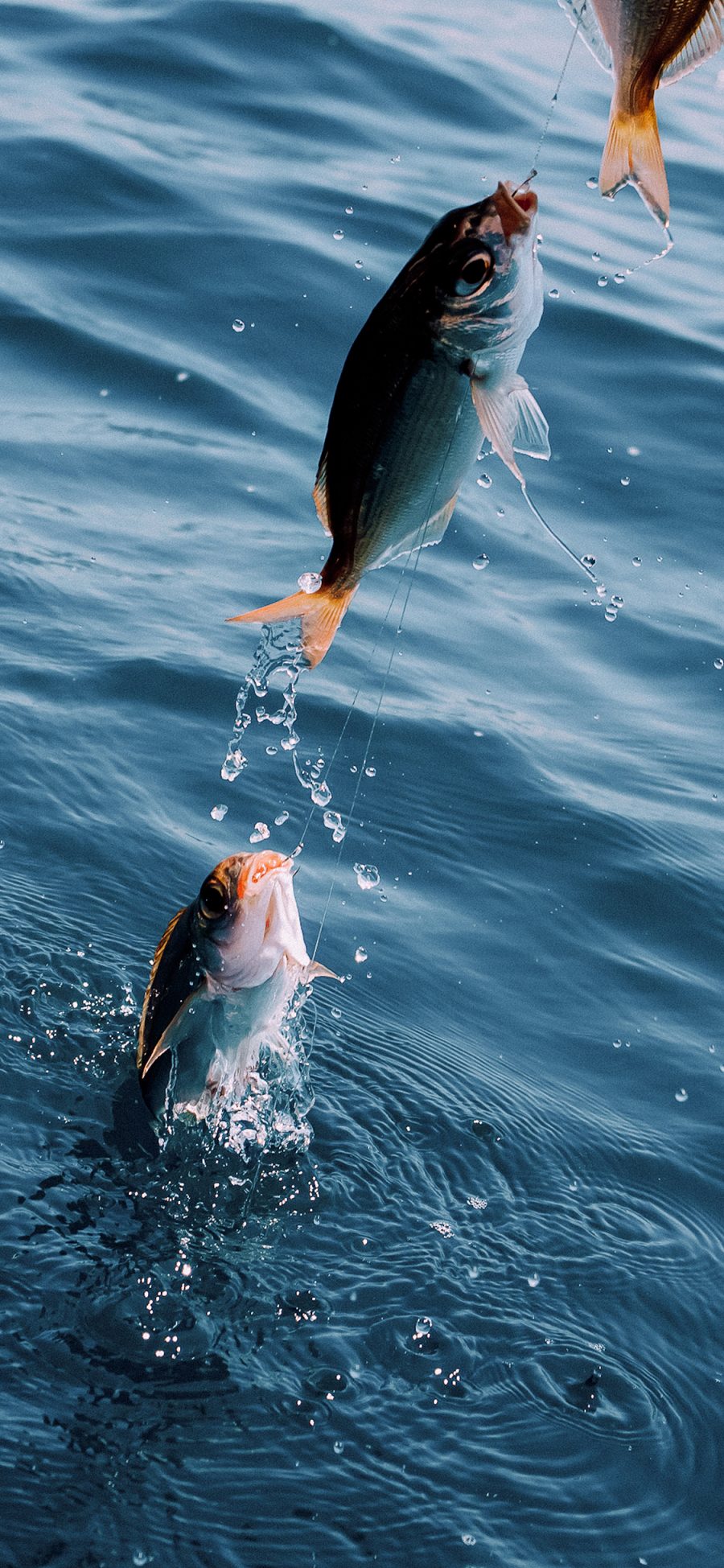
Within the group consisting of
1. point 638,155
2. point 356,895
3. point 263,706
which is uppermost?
point 638,155

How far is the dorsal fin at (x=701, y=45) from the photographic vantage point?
9.03ft

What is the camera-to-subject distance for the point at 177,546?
25.5 ft

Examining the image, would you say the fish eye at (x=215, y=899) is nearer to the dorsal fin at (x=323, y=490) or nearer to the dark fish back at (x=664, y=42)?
the dorsal fin at (x=323, y=490)

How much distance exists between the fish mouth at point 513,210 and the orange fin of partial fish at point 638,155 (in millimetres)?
122

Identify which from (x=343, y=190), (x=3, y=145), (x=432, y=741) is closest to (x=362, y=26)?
(x=343, y=190)

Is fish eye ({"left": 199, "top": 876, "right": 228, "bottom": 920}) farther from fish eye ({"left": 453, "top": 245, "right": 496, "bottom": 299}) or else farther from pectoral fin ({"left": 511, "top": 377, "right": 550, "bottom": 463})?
fish eye ({"left": 453, "top": 245, "right": 496, "bottom": 299})

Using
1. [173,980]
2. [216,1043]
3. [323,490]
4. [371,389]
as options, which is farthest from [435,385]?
[216,1043]

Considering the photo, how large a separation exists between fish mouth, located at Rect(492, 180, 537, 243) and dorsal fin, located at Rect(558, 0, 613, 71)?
25 cm

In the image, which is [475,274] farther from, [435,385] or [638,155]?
[638,155]

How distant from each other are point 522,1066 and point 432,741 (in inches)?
72.9

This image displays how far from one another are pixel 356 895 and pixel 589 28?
3466mm

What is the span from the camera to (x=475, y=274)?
9.35ft

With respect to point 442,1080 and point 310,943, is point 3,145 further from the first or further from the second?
point 442,1080

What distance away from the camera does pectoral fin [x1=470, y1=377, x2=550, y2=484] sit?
9.43 ft
